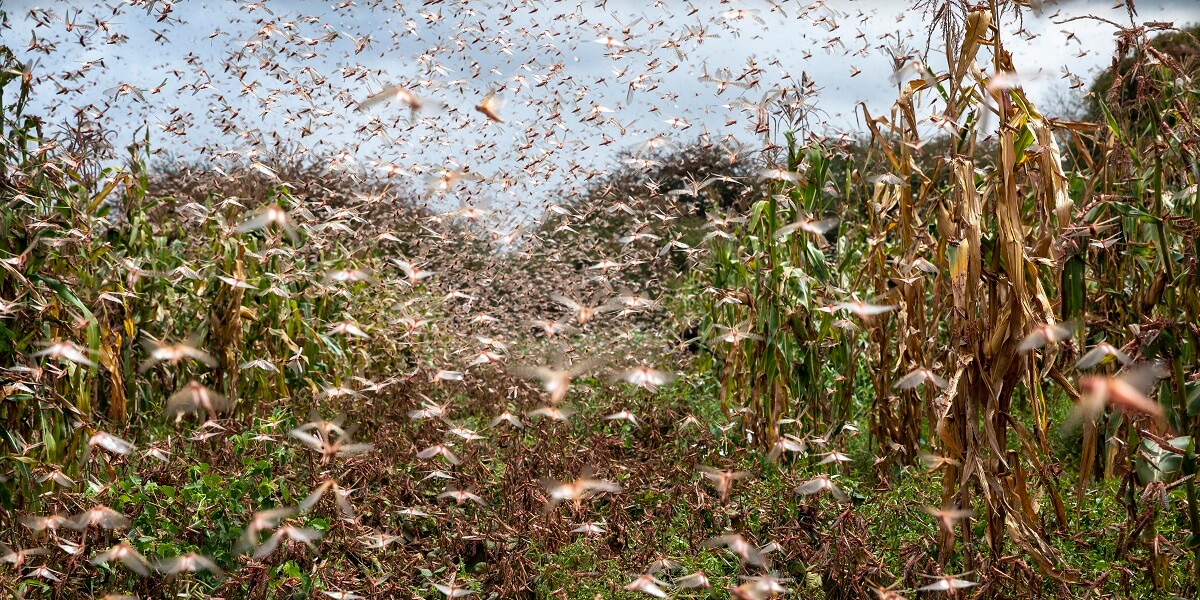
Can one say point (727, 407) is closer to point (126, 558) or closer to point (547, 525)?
point (547, 525)

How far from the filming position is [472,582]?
2723 mm

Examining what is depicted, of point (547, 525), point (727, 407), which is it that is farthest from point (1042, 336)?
point (727, 407)

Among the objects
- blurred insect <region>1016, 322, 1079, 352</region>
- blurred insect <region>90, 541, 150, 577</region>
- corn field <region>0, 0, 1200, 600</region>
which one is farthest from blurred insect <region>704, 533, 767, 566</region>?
blurred insect <region>90, 541, 150, 577</region>

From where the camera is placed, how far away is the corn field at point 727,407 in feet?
7.66

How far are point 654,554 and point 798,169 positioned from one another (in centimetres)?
179

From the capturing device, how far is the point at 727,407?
4.05 metres

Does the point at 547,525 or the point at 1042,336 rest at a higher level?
the point at 1042,336

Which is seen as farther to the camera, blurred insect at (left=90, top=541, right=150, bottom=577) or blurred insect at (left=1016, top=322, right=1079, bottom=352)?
blurred insect at (left=90, top=541, right=150, bottom=577)

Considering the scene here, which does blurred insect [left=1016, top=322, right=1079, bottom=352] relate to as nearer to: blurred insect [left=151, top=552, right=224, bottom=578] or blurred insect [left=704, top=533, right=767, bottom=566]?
blurred insect [left=704, top=533, right=767, bottom=566]

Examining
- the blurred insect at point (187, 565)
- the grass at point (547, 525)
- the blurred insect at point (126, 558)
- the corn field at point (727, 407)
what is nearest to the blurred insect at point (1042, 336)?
the corn field at point (727, 407)

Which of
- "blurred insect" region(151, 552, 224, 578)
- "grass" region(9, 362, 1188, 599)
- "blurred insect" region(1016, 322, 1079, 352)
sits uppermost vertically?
"blurred insect" region(1016, 322, 1079, 352)

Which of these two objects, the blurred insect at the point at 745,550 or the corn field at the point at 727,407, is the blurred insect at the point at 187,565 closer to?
the corn field at the point at 727,407

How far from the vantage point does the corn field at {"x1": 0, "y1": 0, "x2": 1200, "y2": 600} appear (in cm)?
234

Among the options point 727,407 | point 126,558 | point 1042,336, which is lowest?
point 727,407
